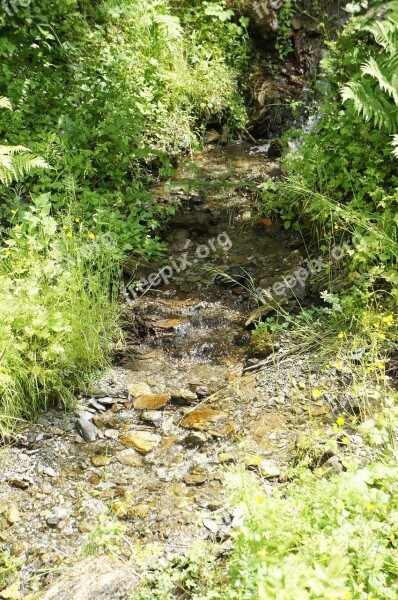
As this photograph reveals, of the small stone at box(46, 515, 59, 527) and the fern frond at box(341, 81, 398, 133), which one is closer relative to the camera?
the small stone at box(46, 515, 59, 527)

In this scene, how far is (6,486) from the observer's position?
3096 mm

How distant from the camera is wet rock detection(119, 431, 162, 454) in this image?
3416 millimetres

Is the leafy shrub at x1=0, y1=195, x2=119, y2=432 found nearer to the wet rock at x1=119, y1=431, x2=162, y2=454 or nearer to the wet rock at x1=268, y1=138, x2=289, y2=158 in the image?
the wet rock at x1=119, y1=431, x2=162, y2=454

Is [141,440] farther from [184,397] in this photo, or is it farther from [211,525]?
[211,525]

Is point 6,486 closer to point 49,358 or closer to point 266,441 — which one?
point 49,358

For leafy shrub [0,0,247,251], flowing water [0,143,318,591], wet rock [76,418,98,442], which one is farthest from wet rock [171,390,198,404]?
leafy shrub [0,0,247,251]

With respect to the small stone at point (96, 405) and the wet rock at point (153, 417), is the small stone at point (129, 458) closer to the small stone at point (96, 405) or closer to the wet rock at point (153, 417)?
the wet rock at point (153, 417)

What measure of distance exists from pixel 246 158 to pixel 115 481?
4691 mm

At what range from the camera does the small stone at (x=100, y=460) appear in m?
3.30

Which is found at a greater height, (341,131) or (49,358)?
(341,131)

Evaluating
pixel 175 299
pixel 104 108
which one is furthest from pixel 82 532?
pixel 104 108

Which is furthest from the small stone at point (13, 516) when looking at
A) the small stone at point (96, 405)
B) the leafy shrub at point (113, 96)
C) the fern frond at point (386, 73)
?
the fern frond at point (386, 73)

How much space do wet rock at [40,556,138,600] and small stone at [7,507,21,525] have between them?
2.13 ft

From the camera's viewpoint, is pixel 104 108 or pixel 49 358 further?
pixel 104 108
